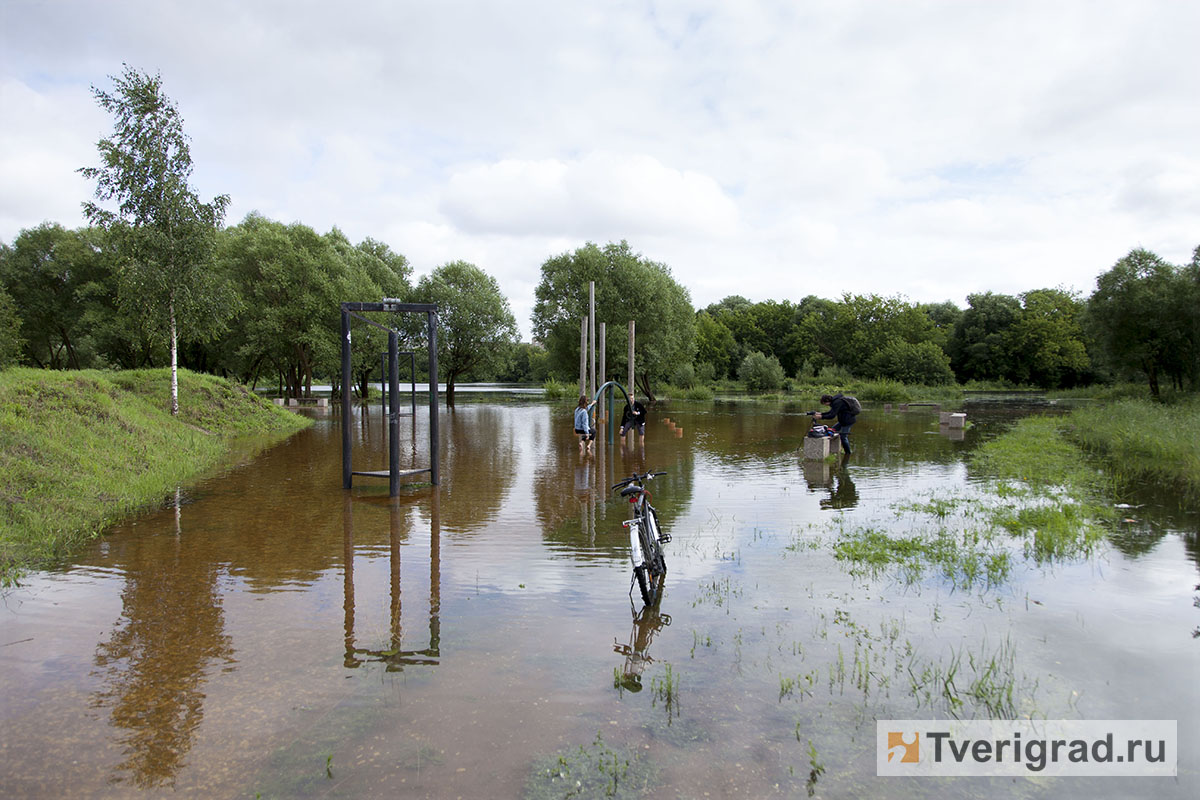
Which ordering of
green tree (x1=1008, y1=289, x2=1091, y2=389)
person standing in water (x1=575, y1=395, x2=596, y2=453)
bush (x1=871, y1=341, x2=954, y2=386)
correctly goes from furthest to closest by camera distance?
green tree (x1=1008, y1=289, x2=1091, y2=389)
bush (x1=871, y1=341, x2=954, y2=386)
person standing in water (x1=575, y1=395, x2=596, y2=453)

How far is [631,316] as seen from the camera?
43656mm

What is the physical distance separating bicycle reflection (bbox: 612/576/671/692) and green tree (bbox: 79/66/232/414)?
65.6 feet

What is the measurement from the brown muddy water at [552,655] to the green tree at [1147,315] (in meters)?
28.3

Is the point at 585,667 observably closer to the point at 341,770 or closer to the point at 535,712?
the point at 535,712

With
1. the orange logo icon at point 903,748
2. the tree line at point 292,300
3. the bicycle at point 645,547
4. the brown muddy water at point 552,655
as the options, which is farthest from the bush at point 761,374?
the orange logo icon at point 903,748

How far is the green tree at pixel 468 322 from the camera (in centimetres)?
4719

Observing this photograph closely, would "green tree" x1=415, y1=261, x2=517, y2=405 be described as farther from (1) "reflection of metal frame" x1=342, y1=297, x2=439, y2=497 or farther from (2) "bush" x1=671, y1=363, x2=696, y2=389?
(1) "reflection of metal frame" x1=342, y1=297, x2=439, y2=497

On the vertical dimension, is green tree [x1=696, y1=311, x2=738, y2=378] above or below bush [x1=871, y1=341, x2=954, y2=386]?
above

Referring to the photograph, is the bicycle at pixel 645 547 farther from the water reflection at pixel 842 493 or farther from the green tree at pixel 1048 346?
the green tree at pixel 1048 346

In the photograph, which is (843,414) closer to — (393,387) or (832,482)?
(832,482)

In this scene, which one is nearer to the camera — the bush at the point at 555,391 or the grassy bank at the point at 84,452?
the grassy bank at the point at 84,452

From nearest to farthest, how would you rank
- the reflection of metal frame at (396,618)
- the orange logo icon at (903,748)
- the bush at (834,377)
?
1. the orange logo icon at (903,748)
2. the reflection of metal frame at (396,618)
3. the bush at (834,377)

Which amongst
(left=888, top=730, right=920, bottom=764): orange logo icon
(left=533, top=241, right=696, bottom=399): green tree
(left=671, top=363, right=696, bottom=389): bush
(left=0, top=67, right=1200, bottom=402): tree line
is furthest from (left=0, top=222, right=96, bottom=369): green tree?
(left=888, top=730, right=920, bottom=764): orange logo icon

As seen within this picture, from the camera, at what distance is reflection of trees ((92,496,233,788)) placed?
3.97m
